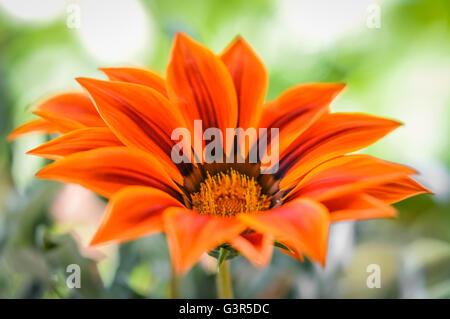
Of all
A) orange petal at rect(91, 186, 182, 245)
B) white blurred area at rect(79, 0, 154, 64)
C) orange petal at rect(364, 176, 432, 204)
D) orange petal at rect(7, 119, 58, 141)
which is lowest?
orange petal at rect(91, 186, 182, 245)

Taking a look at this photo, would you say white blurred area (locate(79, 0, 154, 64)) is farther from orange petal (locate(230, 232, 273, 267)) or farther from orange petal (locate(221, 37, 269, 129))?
orange petal (locate(230, 232, 273, 267))

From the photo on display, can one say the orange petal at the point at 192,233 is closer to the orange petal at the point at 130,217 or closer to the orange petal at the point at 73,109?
the orange petal at the point at 130,217

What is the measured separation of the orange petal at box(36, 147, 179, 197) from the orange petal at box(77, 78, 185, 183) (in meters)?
0.03

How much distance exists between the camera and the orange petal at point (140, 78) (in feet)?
1.44

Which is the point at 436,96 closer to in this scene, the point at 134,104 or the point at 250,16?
the point at 250,16

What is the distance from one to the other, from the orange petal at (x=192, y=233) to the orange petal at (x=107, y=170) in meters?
0.06

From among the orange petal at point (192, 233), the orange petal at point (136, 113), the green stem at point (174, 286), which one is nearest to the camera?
the orange petal at point (192, 233)

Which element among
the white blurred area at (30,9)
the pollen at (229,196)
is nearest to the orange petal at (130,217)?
the pollen at (229,196)

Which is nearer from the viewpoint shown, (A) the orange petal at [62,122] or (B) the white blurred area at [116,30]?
(A) the orange petal at [62,122]

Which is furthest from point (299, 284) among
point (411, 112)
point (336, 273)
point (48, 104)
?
point (48, 104)

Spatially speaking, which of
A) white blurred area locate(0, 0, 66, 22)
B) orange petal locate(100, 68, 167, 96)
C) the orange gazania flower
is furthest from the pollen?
white blurred area locate(0, 0, 66, 22)

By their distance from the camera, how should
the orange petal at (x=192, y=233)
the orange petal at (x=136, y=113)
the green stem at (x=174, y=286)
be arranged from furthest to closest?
the green stem at (x=174, y=286) < the orange petal at (x=136, y=113) < the orange petal at (x=192, y=233)

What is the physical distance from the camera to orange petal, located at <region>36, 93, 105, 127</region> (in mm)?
424

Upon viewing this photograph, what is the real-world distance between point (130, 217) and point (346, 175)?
17cm
